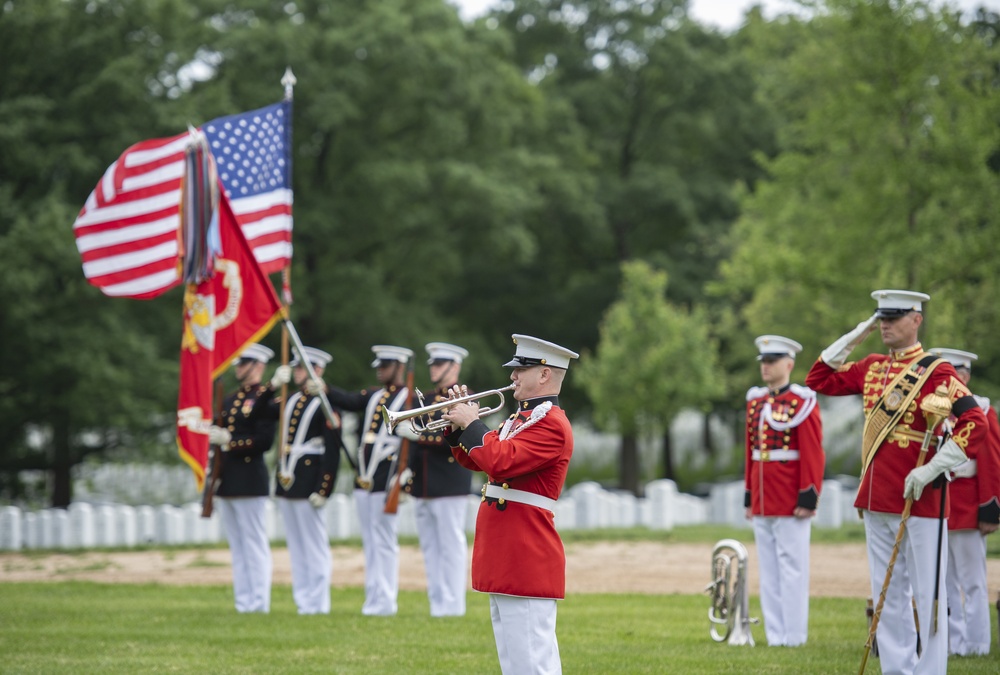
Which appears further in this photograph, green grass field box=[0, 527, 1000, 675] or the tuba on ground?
the tuba on ground

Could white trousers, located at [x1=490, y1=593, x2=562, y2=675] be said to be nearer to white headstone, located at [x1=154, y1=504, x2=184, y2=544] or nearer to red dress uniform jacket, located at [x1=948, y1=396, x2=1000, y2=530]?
red dress uniform jacket, located at [x1=948, y1=396, x2=1000, y2=530]

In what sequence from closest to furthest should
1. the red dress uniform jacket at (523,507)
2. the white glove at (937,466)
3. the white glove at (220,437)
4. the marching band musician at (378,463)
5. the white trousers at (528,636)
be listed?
the red dress uniform jacket at (523,507)
the white trousers at (528,636)
the white glove at (937,466)
the marching band musician at (378,463)
the white glove at (220,437)

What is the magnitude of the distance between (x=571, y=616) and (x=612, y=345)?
19.3 metres

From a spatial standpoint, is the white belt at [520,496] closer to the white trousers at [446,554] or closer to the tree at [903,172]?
the white trousers at [446,554]

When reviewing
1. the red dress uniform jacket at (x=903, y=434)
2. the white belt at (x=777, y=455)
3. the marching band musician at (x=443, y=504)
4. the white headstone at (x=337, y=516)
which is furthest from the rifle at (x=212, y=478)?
the white headstone at (x=337, y=516)

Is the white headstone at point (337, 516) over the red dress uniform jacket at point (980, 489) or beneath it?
beneath

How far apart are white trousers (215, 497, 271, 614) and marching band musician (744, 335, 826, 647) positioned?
4786 millimetres

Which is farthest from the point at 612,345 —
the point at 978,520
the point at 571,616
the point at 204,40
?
the point at 978,520

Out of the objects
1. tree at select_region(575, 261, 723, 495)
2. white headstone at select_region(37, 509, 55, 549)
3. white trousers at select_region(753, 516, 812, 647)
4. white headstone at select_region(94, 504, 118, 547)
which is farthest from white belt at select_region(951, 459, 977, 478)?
tree at select_region(575, 261, 723, 495)

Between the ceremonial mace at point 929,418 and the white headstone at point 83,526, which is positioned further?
the white headstone at point 83,526

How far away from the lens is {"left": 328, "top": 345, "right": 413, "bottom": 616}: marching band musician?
12383mm

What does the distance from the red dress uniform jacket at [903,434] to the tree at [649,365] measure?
21512 mm

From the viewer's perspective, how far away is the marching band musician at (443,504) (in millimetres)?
12039

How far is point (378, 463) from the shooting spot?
41.4ft
